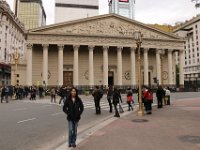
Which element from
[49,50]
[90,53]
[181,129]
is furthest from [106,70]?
[181,129]

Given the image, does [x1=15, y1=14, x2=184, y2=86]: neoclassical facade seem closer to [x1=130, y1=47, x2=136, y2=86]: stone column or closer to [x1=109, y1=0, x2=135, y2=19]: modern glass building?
[x1=130, y1=47, x2=136, y2=86]: stone column

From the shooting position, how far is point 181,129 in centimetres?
993

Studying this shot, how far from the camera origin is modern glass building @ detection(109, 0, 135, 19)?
17712 centimetres

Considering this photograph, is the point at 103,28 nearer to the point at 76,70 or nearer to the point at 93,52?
the point at 93,52

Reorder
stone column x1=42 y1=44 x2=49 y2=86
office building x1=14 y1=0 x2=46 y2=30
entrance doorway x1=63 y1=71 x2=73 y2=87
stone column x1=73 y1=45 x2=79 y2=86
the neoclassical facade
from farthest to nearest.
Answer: office building x1=14 y1=0 x2=46 y2=30
entrance doorway x1=63 y1=71 x2=73 y2=87
stone column x1=73 y1=45 x2=79 y2=86
the neoclassical facade
stone column x1=42 y1=44 x2=49 y2=86

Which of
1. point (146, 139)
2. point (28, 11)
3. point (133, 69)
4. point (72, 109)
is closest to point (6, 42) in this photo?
point (133, 69)

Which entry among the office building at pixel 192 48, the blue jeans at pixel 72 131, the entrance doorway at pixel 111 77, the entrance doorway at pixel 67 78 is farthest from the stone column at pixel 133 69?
the blue jeans at pixel 72 131

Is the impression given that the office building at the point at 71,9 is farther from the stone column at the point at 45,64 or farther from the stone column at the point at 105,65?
the stone column at the point at 45,64

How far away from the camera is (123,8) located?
183 m

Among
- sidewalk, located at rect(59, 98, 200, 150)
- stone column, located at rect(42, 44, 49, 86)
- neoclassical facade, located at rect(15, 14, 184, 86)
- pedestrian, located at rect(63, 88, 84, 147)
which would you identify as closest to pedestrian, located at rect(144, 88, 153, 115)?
sidewalk, located at rect(59, 98, 200, 150)

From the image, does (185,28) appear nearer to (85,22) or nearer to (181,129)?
(85,22)

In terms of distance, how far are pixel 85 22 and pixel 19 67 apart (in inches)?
721

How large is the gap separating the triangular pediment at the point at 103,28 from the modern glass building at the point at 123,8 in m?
123

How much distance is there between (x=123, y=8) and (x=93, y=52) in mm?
134914
